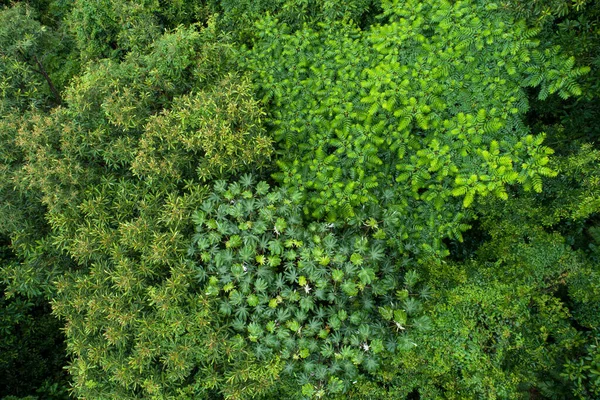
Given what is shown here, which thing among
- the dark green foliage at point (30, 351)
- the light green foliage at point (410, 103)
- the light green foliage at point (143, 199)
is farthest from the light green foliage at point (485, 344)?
the dark green foliage at point (30, 351)

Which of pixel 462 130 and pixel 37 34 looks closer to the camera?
pixel 462 130

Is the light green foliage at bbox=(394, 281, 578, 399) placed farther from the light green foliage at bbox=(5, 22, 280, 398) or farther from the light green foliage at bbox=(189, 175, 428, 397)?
the light green foliage at bbox=(5, 22, 280, 398)

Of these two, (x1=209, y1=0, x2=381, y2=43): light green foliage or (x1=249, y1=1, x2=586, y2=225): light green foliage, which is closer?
(x1=249, y1=1, x2=586, y2=225): light green foliage

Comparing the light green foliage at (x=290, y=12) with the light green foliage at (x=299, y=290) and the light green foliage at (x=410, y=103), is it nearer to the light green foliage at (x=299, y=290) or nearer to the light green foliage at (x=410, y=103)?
the light green foliage at (x=410, y=103)

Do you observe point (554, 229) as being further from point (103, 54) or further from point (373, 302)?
point (103, 54)

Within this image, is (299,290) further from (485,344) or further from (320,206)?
(485,344)

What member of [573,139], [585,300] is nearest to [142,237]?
[585,300]

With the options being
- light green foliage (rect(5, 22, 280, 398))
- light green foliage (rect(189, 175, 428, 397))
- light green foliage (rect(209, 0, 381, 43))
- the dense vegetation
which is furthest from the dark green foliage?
light green foliage (rect(209, 0, 381, 43))
